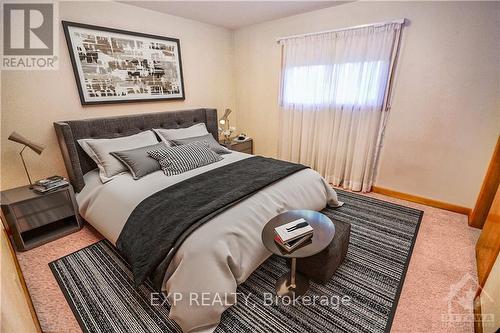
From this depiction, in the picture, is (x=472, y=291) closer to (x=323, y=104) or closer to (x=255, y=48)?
(x=323, y=104)

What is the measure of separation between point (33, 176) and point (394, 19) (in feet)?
12.9

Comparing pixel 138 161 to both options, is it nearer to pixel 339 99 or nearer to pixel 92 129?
pixel 92 129

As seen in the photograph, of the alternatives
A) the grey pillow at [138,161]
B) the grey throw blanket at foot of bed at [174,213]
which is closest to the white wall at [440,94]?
the grey throw blanket at foot of bed at [174,213]

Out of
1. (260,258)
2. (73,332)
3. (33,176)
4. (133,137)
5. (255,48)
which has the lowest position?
(73,332)

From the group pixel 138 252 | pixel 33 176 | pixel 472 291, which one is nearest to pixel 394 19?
pixel 472 291

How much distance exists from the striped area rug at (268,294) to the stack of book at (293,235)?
1.42 ft

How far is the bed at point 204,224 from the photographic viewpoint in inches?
51.2

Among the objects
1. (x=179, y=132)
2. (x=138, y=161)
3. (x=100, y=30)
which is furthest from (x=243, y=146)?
(x=100, y=30)

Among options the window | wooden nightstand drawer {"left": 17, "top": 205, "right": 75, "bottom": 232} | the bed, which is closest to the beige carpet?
wooden nightstand drawer {"left": 17, "top": 205, "right": 75, "bottom": 232}

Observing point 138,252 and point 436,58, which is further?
point 436,58

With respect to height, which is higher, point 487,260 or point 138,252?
point 138,252

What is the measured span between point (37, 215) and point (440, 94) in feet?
13.0

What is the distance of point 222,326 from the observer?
1348 mm

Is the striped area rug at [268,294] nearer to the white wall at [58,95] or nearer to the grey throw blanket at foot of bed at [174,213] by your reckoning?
the grey throw blanket at foot of bed at [174,213]
